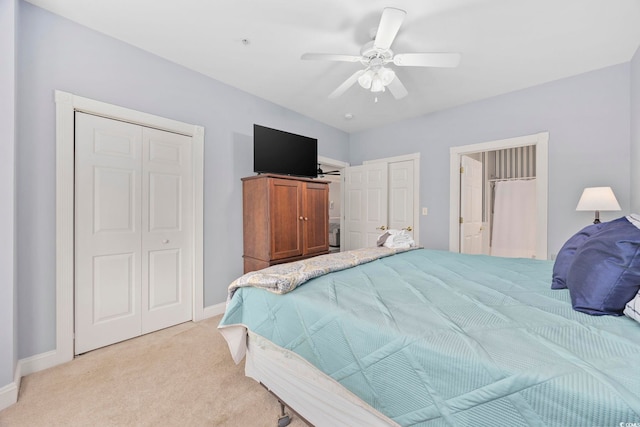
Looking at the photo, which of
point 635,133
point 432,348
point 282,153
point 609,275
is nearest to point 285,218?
point 282,153

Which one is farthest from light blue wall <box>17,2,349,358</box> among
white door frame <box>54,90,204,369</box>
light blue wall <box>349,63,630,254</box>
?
light blue wall <box>349,63,630,254</box>

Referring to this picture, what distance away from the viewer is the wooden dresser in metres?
2.88

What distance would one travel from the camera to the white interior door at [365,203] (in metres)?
4.18

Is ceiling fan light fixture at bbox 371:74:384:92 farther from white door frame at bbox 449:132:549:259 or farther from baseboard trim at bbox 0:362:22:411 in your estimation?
baseboard trim at bbox 0:362:22:411

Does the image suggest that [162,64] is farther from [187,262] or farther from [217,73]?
[187,262]

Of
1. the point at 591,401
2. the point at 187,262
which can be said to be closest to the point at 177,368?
the point at 187,262

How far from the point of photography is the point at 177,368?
1925 millimetres

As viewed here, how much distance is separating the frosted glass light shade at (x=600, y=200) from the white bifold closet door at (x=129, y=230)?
151 inches

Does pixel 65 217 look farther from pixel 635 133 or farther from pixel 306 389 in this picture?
pixel 635 133

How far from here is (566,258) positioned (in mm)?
1411

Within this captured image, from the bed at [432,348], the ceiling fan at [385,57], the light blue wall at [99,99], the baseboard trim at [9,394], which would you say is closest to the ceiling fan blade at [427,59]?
the ceiling fan at [385,57]

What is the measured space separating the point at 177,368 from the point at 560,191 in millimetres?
4019

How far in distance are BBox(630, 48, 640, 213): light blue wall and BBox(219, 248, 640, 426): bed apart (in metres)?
1.69

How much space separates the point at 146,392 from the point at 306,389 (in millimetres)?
1136
